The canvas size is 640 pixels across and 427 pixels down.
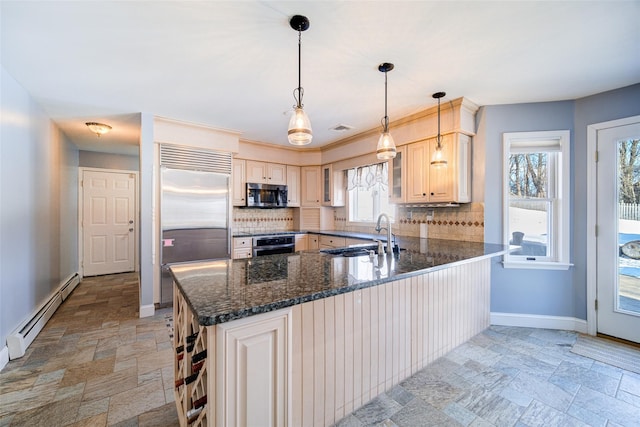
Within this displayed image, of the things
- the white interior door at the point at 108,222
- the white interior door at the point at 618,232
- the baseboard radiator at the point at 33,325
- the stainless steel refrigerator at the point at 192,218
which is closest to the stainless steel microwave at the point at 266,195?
the stainless steel refrigerator at the point at 192,218

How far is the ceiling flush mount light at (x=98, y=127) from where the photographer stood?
375 cm

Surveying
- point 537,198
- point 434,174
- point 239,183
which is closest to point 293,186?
point 239,183

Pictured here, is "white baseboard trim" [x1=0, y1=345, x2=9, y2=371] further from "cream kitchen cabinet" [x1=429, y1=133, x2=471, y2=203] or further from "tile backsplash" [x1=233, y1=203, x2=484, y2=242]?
"cream kitchen cabinet" [x1=429, y1=133, x2=471, y2=203]

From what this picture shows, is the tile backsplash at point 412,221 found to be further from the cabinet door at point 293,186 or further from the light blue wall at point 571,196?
the cabinet door at point 293,186

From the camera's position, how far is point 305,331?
4.84ft

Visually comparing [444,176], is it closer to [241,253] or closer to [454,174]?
[454,174]

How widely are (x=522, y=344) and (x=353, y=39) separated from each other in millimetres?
3057

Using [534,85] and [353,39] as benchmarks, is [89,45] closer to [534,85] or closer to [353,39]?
[353,39]

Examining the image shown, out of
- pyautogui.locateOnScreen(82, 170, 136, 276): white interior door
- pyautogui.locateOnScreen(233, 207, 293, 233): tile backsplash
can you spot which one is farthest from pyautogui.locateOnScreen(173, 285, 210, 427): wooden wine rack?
pyautogui.locateOnScreen(82, 170, 136, 276): white interior door

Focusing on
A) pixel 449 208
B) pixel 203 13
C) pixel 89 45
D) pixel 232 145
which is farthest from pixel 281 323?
pixel 232 145

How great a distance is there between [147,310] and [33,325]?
0.97 m

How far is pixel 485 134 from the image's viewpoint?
312cm

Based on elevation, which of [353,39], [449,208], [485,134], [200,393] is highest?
[353,39]

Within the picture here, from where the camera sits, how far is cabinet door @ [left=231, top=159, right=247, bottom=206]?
450 centimetres
